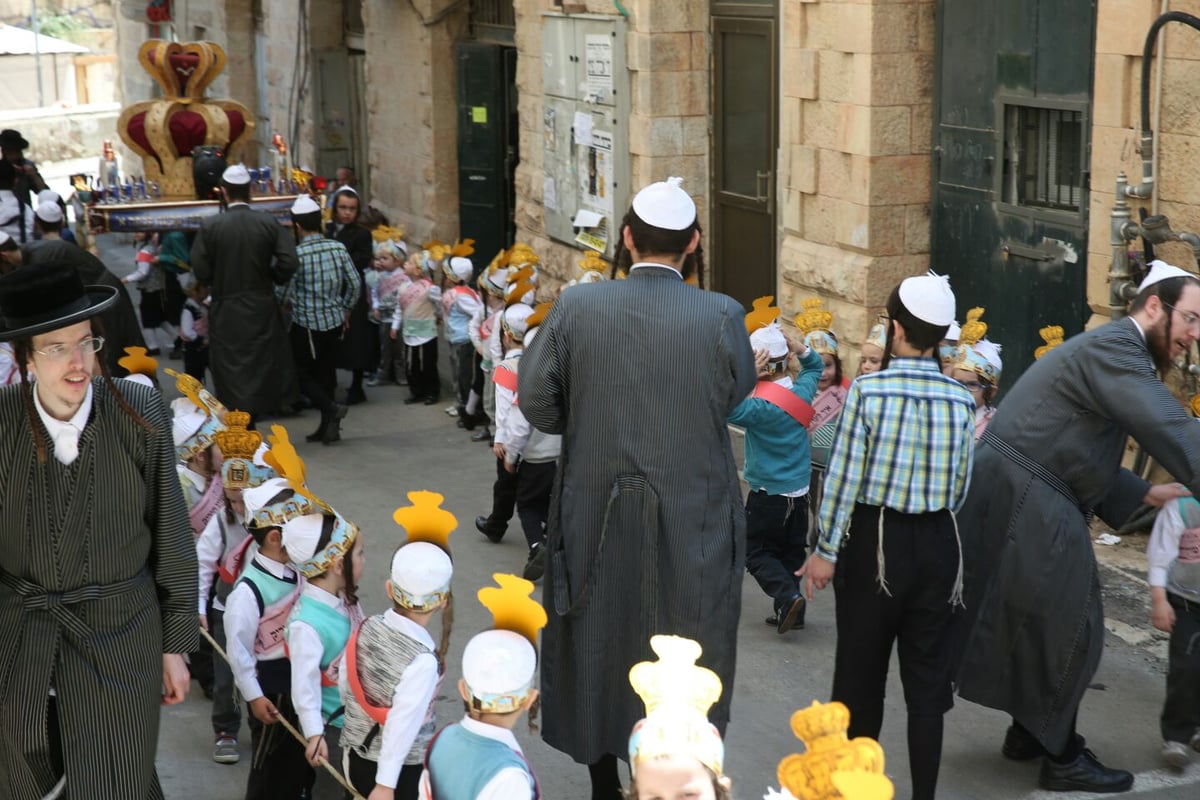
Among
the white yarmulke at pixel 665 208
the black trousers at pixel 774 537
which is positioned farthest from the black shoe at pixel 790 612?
the white yarmulke at pixel 665 208

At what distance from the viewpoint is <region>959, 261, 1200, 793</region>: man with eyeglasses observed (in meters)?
4.67

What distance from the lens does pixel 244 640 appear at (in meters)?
4.80

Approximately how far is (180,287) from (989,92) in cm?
713

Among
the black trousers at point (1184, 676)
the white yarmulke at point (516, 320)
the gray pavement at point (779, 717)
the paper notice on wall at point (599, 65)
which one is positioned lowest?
the gray pavement at point (779, 717)

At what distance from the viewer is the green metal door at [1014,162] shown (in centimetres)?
802

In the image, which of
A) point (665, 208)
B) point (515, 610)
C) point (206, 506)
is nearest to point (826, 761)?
point (515, 610)

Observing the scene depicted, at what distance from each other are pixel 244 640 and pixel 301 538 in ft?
1.40

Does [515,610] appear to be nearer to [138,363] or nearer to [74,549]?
[74,549]

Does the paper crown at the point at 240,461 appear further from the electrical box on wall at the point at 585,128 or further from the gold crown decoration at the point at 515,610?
the electrical box on wall at the point at 585,128

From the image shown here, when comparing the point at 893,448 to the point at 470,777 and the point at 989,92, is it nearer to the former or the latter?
the point at 470,777

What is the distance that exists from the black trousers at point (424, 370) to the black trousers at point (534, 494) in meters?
4.01

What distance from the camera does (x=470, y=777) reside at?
342 cm

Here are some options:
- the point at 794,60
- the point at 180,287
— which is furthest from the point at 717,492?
the point at 180,287

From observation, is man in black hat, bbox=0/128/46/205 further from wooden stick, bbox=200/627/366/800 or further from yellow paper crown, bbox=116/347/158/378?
wooden stick, bbox=200/627/366/800
